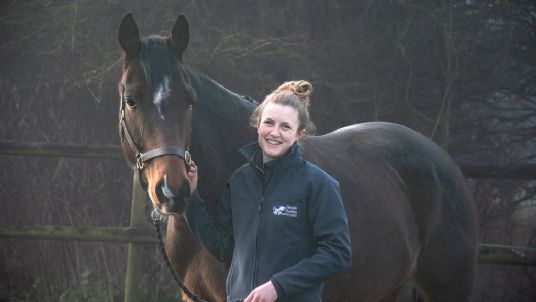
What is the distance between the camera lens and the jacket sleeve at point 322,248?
85.0 inches

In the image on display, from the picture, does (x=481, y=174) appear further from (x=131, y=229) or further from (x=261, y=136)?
(x=261, y=136)

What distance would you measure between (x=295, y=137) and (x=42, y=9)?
14.2ft

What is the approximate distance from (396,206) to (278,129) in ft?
5.36

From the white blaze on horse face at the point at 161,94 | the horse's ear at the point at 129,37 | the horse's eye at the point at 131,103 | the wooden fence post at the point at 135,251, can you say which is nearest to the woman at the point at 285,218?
the white blaze on horse face at the point at 161,94

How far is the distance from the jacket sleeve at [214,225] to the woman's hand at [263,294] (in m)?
0.45

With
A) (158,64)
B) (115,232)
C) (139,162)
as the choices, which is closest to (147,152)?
(139,162)

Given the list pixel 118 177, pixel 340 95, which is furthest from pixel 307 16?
pixel 118 177

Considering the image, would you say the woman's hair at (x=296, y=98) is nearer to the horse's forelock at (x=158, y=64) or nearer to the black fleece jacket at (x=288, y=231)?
the black fleece jacket at (x=288, y=231)

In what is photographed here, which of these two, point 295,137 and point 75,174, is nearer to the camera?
A: point 295,137

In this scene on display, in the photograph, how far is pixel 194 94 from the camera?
2654 millimetres

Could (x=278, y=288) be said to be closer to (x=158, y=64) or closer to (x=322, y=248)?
(x=322, y=248)

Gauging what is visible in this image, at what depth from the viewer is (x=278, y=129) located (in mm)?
2320

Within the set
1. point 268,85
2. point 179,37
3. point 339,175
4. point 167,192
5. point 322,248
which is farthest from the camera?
point 268,85

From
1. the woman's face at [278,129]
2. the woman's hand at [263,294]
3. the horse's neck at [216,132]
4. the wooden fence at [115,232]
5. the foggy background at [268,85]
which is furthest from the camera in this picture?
the foggy background at [268,85]
